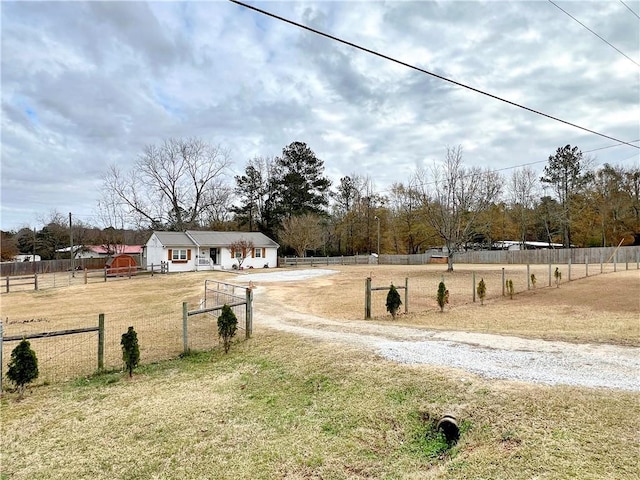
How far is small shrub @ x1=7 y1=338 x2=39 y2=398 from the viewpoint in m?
5.96

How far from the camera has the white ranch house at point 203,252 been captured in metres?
34.0

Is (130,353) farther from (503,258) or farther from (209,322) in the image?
(503,258)

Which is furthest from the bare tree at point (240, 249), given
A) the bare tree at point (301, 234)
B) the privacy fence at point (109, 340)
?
the privacy fence at point (109, 340)

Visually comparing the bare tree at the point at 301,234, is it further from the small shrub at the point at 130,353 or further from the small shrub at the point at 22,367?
the small shrub at the point at 22,367

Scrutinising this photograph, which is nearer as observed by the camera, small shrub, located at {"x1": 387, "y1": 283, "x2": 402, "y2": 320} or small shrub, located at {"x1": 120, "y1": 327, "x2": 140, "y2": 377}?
small shrub, located at {"x1": 120, "y1": 327, "x2": 140, "y2": 377}

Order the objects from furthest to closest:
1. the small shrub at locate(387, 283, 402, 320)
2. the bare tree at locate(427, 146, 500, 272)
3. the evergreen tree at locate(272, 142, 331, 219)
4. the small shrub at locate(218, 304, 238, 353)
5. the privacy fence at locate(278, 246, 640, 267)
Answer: the evergreen tree at locate(272, 142, 331, 219)
the privacy fence at locate(278, 246, 640, 267)
the bare tree at locate(427, 146, 500, 272)
the small shrub at locate(387, 283, 402, 320)
the small shrub at locate(218, 304, 238, 353)

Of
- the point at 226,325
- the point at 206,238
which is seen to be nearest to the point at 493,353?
the point at 226,325

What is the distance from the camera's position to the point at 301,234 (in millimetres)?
43594

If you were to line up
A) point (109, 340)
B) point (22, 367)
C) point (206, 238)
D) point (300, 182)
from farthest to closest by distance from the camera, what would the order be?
point (300, 182)
point (206, 238)
point (109, 340)
point (22, 367)

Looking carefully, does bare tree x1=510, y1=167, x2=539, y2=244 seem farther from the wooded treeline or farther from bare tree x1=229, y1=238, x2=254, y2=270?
bare tree x1=229, y1=238, x2=254, y2=270

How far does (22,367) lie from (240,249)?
31.5 m

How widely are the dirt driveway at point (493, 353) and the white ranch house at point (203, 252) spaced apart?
26017 millimetres

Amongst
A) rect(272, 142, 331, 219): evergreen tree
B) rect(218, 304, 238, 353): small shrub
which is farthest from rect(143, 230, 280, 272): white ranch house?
rect(218, 304, 238, 353): small shrub

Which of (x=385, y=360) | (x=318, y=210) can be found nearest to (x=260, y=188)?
(x=318, y=210)
